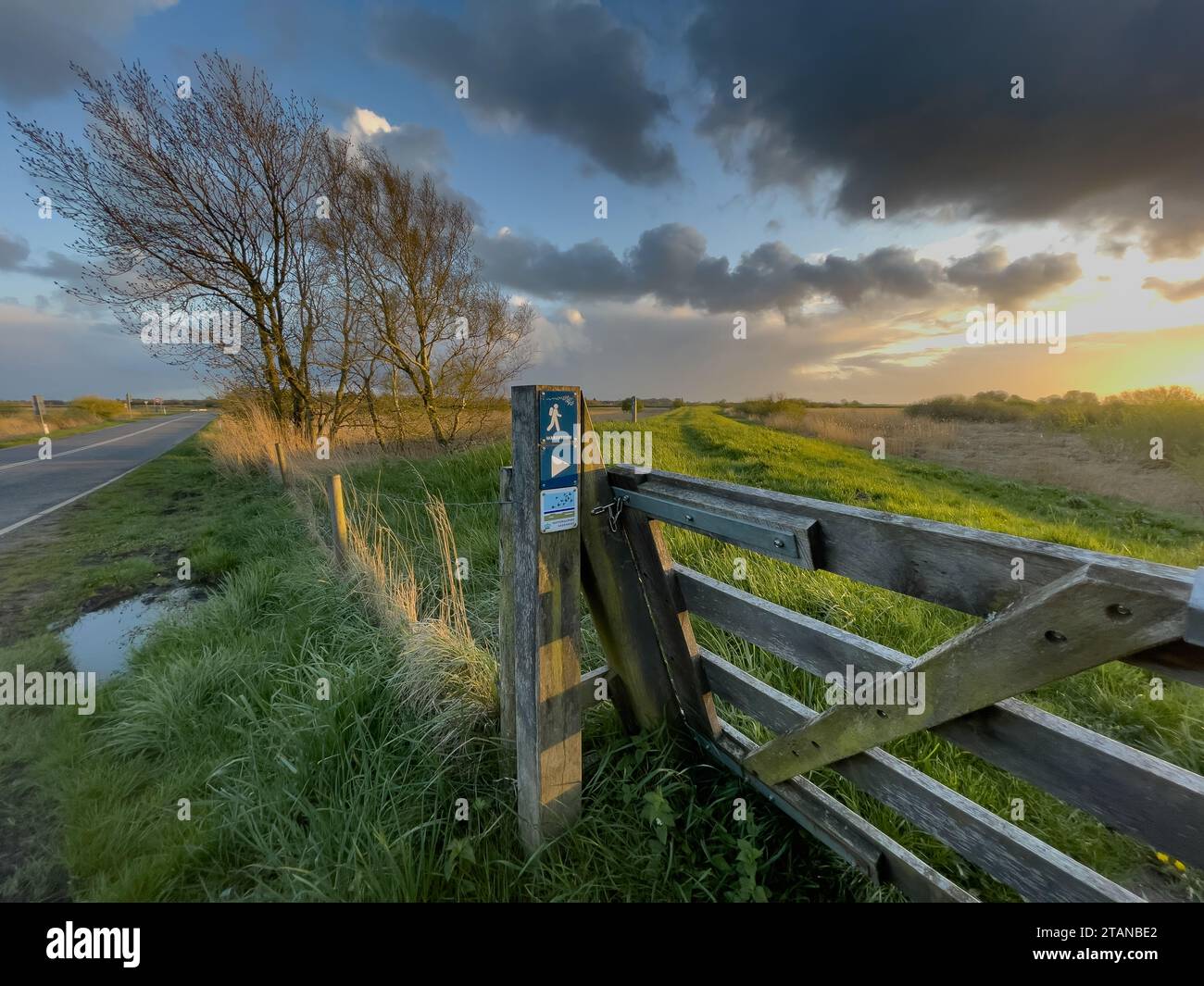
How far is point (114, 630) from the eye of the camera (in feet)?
15.1

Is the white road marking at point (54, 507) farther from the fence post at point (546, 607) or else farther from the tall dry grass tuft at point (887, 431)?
the tall dry grass tuft at point (887, 431)

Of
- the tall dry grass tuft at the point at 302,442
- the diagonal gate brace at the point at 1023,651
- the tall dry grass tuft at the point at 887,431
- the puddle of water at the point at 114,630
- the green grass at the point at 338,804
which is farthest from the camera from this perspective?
the tall dry grass tuft at the point at 887,431

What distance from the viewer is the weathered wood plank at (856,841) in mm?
1717

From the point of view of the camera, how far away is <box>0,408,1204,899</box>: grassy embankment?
6.35ft

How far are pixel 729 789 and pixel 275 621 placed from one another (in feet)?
13.0

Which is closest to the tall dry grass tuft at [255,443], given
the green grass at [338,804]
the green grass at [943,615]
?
the green grass at [943,615]

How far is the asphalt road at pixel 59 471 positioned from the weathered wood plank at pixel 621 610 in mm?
9372

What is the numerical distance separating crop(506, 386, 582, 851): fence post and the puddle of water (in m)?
3.88

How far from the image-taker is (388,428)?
16.3 m

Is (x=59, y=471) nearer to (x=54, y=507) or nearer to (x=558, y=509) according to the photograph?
(x=54, y=507)

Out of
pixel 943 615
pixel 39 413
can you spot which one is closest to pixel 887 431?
pixel 943 615
